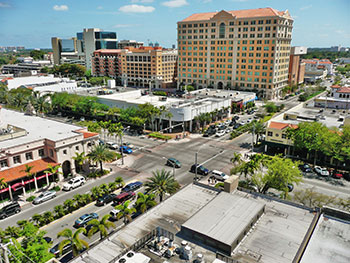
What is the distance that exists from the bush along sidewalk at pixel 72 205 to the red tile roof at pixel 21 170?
31.2 feet

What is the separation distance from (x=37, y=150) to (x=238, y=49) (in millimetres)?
114939

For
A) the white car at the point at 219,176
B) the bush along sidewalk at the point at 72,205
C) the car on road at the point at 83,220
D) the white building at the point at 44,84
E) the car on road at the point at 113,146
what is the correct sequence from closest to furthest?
the car on road at the point at 83,220 → the bush along sidewalk at the point at 72,205 → the white car at the point at 219,176 → the car on road at the point at 113,146 → the white building at the point at 44,84

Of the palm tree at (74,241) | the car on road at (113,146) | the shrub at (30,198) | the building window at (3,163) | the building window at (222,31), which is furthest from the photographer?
the building window at (222,31)

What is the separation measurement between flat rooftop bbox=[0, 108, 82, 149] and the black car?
12820 mm

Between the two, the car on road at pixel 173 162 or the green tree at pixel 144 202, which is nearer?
the green tree at pixel 144 202

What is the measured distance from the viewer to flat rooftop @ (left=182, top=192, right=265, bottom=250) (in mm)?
26675

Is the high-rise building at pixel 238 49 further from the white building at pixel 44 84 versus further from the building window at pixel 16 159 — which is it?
the building window at pixel 16 159

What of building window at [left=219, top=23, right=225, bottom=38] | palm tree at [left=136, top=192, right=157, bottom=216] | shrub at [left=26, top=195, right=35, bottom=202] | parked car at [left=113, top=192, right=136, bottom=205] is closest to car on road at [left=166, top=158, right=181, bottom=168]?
parked car at [left=113, top=192, right=136, bottom=205]

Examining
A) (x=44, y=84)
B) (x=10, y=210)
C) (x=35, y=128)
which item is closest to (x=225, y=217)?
(x=10, y=210)

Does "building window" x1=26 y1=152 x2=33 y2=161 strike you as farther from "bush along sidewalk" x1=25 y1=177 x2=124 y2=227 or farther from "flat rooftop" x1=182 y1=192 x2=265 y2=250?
"flat rooftop" x1=182 y1=192 x2=265 y2=250

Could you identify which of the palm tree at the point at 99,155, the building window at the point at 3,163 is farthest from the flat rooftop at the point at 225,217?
the building window at the point at 3,163

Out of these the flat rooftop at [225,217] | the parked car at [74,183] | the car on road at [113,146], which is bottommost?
the parked car at [74,183]

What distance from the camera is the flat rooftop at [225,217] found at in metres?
26.7

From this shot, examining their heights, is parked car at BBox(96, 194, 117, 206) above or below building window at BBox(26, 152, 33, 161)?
below
